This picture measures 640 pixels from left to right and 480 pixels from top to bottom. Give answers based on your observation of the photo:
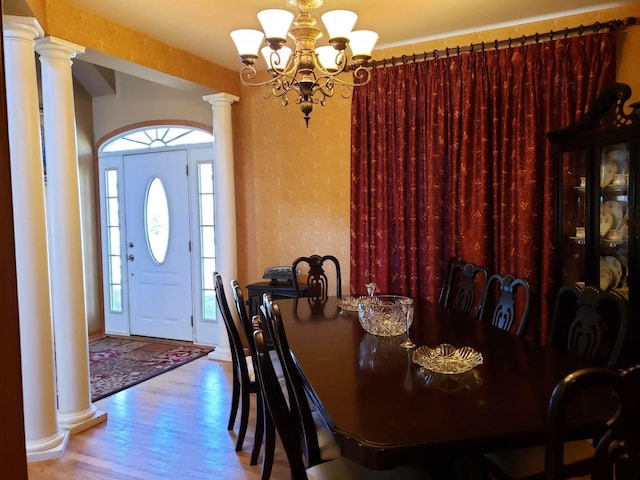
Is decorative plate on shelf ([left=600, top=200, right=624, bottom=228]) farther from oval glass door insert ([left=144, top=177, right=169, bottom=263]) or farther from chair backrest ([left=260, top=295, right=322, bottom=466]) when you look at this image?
oval glass door insert ([left=144, top=177, right=169, bottom=263])

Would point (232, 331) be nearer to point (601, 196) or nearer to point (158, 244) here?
point (601, 196)

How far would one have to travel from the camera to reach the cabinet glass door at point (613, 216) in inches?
108

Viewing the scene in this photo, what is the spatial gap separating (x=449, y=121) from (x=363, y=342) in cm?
203

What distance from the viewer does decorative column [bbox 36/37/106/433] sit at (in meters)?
2.88

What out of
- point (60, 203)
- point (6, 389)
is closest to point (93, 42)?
point (60, 203)

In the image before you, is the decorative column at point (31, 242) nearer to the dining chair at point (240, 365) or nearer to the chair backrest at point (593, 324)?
the dining chair at point (240, 365)

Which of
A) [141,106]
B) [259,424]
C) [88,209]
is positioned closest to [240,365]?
[259,424]

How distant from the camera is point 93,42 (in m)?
3.01

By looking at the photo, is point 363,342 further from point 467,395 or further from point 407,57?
point 407,57

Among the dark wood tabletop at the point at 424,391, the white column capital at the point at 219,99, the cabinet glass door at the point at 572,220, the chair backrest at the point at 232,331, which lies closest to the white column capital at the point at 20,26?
the chair backrest at the point at 232,331

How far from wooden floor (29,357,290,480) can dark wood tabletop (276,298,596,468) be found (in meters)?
0.92

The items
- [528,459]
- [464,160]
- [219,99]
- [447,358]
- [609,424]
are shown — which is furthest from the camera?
[219,99]

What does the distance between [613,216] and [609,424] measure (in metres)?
2.18

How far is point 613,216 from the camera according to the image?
2.82 m
